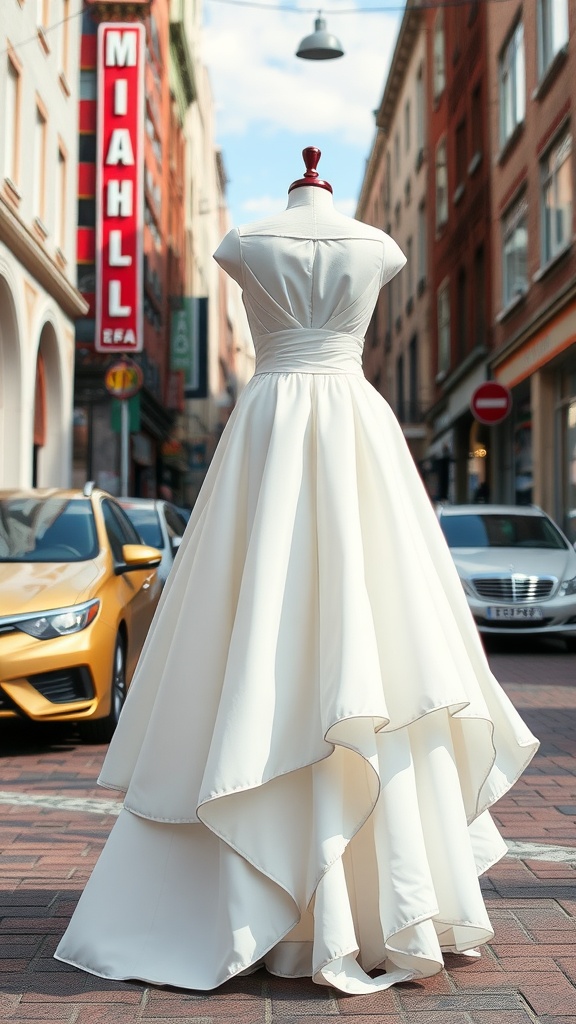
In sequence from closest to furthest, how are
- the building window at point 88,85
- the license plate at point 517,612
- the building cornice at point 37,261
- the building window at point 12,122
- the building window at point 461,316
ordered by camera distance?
1. the license plate at point 517,612
2. the building cornice at point 37,261
3. the building window at point 12,122
4. the building window at point 88,85
5. the building window at point 461,316

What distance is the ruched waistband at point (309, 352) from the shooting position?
3373mm

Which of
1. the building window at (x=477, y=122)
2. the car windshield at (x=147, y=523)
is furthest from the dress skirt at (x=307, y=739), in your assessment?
the building window at (x=477, y=122)

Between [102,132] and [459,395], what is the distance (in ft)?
34.1

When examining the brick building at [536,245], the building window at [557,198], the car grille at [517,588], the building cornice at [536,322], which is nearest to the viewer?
the car grille at [517,588]

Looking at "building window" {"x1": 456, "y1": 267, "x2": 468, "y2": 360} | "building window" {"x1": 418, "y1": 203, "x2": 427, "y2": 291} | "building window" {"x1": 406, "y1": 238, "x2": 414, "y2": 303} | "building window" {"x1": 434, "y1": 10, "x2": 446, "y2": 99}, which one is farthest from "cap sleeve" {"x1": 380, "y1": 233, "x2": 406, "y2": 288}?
"building window" {"x1": 406, "y1": 238, "x2": 414, "y2": 303}

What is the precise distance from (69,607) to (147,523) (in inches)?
178

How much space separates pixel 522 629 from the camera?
12.5 metres

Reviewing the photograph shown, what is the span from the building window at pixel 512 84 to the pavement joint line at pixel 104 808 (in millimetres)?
19994

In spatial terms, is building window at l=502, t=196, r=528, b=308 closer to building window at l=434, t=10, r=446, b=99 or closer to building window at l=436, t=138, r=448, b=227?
building window at l=436, t=138, r=448, b=227

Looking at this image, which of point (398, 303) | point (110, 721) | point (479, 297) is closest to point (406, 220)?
point (398, 303)

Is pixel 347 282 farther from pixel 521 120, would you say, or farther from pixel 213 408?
pixel 213 408

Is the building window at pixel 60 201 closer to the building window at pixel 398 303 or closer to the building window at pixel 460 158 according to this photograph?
the building window at pixel 460 158

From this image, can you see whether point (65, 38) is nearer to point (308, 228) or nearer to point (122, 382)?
point (122, 382)

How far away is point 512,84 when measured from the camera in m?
24.3
